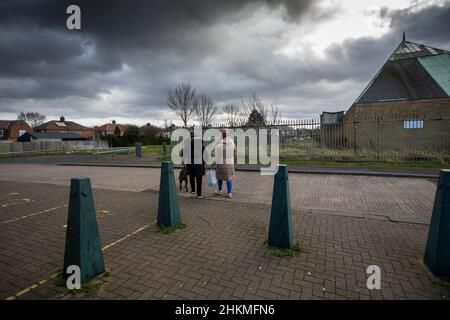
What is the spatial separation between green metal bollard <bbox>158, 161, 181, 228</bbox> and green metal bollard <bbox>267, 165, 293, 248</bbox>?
72.0 inches

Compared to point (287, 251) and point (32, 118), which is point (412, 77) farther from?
point (32, 118)

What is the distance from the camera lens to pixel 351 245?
3.72 m

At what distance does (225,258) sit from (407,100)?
23868mm

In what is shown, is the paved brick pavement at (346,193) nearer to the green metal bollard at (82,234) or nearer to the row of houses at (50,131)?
the green metal bollard at (82,234)

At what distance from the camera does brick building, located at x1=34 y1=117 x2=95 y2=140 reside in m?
76.4

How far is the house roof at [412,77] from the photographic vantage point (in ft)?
67.4

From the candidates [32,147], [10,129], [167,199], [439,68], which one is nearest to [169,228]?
[167,199]

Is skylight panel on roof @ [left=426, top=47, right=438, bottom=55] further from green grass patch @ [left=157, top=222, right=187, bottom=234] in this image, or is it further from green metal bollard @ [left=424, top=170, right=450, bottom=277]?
green grass patch @ [left=157, top=222, right=187, bottom=234]

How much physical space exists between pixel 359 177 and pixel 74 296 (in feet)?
32.3

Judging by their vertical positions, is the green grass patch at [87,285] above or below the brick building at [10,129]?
below

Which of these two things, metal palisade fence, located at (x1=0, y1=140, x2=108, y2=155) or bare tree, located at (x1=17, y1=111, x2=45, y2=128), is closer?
metal palisade fence, located at (x1=0, y1=140, x2=108, y2=155)

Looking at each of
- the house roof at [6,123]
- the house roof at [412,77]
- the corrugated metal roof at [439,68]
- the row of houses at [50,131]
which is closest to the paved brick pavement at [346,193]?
the house roof at [412,77]

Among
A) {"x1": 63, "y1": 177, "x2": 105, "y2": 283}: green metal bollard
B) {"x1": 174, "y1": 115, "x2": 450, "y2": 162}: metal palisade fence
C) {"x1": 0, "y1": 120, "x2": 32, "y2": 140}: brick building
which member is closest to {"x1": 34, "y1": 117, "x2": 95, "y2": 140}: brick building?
{"x1": 0, "y1": 120, "x2": 32, "y2": 140}: brick building

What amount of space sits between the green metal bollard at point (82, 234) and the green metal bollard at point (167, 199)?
1.54 meters
